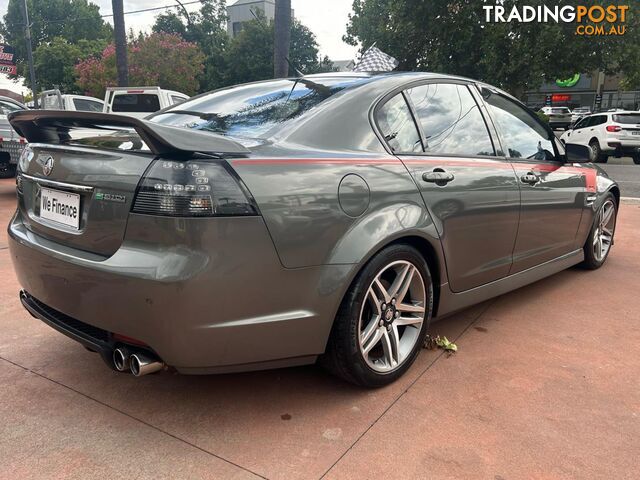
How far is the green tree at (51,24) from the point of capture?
51.0 m

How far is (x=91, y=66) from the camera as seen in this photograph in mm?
23734

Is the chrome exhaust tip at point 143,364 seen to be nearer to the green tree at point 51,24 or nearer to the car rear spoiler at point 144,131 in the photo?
the car rear spoiler at point 144,131

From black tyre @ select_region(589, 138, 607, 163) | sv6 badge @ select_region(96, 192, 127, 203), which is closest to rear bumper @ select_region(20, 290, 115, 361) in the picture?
sv6 badge @ select_region(96, 192, 127, 203)

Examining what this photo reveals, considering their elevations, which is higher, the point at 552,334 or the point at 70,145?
the point at 70,145


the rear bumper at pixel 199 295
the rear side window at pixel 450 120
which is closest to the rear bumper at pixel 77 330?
the rear bumper at pixel 199 295

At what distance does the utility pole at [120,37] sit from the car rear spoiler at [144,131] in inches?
510

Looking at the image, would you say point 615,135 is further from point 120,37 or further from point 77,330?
point 77,330

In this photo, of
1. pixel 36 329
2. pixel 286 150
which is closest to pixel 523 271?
pixel 286 150

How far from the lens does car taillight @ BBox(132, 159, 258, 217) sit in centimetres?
184

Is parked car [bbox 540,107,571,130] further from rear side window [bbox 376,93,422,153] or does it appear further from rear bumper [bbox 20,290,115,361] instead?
rear bumper [bbox 20,290,115,361]

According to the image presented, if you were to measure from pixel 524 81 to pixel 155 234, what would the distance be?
20.3 metres

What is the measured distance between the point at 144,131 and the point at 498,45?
19.7 meters

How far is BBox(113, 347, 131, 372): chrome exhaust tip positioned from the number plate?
1.74ft

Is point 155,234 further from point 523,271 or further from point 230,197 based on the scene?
point 523,271
